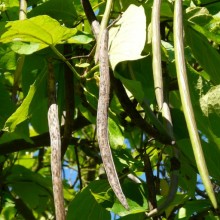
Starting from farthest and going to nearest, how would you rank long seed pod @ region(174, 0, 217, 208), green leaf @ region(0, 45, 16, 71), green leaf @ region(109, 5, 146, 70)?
green leaf @ region(0, 45, 16, 71), green leaf @ region(109, 5, 146, 70), long seed pod @ region(174, 0, 217, 208)

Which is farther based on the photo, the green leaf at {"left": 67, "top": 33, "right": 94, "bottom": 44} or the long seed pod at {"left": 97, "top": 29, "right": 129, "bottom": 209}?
the green leaf at {"left": 67, "top": 33, "right": 94, "bottom": 44}

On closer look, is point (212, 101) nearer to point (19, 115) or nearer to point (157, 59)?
point (157, 59)

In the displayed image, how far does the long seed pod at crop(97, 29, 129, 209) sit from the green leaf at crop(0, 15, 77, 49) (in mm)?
121

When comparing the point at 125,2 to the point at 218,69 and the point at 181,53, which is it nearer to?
the point at 218,69

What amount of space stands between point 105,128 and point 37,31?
9.3 inches

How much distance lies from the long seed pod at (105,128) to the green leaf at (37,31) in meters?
0.12

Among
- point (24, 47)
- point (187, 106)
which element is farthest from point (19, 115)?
point (187, 106)

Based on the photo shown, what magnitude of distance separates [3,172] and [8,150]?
9.2 inches

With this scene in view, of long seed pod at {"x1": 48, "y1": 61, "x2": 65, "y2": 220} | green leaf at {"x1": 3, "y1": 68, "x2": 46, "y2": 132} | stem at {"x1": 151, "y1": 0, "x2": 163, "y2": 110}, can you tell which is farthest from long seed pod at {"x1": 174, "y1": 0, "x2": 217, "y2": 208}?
green leaf at {"x1": 3, "y1": 68, "x2": 46, "y2": 132}

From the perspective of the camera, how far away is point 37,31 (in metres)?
0.75

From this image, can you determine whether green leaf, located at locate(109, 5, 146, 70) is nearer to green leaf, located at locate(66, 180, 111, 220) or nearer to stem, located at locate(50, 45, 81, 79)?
stem, located at locate(50, 45, 81, 79)

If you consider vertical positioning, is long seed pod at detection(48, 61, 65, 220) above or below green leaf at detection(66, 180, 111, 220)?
above

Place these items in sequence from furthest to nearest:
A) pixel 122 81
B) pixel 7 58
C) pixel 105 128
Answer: pixel 7 58
pixel 122 81
pixel 105 128

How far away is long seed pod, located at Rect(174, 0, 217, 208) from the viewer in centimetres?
52
